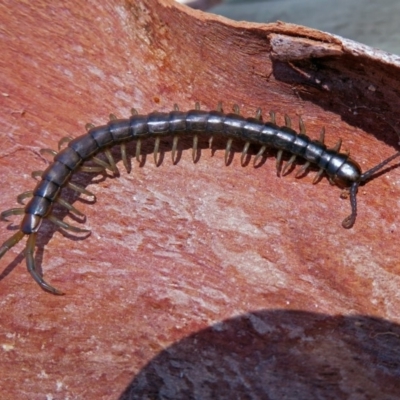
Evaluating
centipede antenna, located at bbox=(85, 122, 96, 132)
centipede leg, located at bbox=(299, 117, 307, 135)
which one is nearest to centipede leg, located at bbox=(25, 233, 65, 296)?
centipede antenna, located at bbox=(85, 122, 96, 132)

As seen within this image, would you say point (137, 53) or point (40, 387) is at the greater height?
point (137, 53)

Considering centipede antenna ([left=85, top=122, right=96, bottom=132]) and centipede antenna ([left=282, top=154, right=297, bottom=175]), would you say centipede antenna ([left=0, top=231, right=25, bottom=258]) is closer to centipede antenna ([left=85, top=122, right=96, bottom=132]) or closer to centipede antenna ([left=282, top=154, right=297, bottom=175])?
centipede antenna ([left=85, top=122, right=96, bottom=132])

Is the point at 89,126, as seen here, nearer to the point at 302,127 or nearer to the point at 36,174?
the point at 36,174

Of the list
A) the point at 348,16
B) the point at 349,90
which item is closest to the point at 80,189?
the point at 349,90

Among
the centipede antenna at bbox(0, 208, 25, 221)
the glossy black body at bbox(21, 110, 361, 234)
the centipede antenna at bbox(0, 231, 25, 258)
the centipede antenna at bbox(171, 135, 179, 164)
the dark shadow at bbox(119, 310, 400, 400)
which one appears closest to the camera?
the dark shadow at bbox(119, 310, 400, 400)

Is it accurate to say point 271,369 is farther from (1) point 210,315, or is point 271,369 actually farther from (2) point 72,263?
(2) point 72,263

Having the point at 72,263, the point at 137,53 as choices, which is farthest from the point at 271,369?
the point at 137,53
